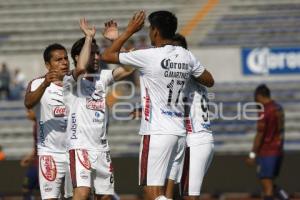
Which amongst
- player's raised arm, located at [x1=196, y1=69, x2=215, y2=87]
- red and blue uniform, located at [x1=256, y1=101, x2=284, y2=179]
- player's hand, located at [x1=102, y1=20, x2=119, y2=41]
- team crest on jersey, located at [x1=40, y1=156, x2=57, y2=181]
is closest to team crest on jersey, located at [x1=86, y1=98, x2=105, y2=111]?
player's hand, located at [x1=102, y1=20, x2=119, y2=41]

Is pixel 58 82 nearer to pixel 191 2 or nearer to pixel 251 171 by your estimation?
pixel 251 171

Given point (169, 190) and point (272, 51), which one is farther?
point (272, 51)

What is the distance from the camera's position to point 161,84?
29.7ft

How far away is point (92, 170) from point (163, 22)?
192 centimetres

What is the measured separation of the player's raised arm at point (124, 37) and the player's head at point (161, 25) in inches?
5.9

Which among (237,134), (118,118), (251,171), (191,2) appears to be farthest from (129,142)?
(191,2)

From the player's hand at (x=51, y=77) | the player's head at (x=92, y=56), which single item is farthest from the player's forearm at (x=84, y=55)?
the player's hand at (x=51, y=77)

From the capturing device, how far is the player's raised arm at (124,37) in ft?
28.9

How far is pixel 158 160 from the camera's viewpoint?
9055 millimetres

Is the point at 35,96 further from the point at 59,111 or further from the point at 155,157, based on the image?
the point at 155,157

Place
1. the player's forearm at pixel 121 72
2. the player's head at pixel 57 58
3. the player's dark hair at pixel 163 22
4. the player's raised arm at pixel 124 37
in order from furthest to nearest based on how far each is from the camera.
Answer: the player's head at pixel 57 58 → the player's forearm at pixel 121 72 → the player's dark hair at pixel 163 22 → the player's raised arm at pixel 124 37

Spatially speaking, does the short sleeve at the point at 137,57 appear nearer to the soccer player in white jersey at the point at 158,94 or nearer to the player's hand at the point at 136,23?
the soccer player in white jersey at the point at 158,94

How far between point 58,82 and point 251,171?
26.7ft

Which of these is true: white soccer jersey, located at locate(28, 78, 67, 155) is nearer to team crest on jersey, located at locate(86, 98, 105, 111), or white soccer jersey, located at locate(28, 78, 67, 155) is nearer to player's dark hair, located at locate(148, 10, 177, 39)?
team crest on jersey, located at locate(86, 98, 105, 111)
